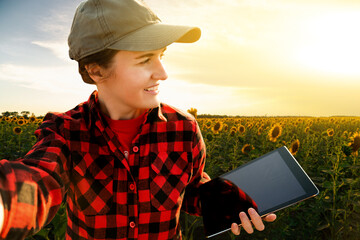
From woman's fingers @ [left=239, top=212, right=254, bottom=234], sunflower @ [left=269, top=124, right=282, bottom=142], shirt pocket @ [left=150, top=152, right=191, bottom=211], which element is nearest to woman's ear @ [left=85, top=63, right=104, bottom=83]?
shirt pocket @ [left=150, top=152, right=191, bottom=211]

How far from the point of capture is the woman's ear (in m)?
1.27

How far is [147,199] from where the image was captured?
50.5 inches

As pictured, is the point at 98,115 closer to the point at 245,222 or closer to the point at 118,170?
the point at 118,170

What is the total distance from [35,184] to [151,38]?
0.65 m

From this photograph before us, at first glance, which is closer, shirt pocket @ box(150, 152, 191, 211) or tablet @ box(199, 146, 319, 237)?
tablet @ box(199, 146, 319, 237)

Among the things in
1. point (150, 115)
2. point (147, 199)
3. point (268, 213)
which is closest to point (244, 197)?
point (268, 213)

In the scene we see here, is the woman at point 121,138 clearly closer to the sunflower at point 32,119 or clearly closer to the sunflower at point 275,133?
the sunflower at point 275,133

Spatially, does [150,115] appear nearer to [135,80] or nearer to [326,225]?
[135,80]

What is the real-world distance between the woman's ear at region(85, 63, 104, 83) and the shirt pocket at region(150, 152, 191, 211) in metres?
0.40

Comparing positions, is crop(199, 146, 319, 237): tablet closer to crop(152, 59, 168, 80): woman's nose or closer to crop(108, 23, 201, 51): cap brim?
crop(152, 59, 168, 80): woman's nose

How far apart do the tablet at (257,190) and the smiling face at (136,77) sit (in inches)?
19.4

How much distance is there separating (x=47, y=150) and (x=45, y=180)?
16 cm

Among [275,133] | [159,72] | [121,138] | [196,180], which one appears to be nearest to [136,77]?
[159,72]

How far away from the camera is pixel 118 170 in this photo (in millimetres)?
1276
